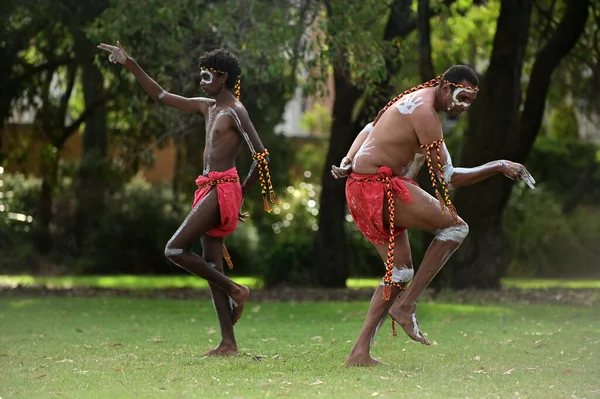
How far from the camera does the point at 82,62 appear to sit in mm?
17328

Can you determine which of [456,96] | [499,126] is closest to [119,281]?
[499,126]

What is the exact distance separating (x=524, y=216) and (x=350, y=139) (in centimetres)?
698

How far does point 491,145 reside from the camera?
1545 centimetres

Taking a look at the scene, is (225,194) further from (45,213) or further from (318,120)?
(318,120)

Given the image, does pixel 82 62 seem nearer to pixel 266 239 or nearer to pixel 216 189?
pixel 266 239

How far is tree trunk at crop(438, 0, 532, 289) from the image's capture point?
15336mm

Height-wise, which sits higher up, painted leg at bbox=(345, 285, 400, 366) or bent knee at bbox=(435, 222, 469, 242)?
bent knee at bbox=(435, 222, 469, 242)

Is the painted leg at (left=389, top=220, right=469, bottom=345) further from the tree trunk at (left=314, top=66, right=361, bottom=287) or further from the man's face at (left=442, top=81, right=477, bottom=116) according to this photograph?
the tree trunk at (left=314, top=66, right=361, bottom=287)

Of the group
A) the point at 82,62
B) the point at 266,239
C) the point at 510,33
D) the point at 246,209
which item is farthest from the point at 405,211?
the point at 266,239

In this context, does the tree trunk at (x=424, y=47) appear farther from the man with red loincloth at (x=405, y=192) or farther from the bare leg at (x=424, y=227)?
the bare leg at (x=424, y=227)

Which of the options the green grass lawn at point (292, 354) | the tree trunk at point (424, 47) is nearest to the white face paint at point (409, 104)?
the green grass lawn at point (292, 354)

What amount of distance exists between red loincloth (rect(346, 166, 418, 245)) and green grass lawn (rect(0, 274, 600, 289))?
11642 millimetres

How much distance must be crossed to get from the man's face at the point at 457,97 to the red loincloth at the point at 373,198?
0.58 meters

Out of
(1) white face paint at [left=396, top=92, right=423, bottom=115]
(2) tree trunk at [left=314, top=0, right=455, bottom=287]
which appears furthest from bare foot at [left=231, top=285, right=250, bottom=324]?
(2) tree trunk at [left=314, top=0, right=455, bottom=287]
